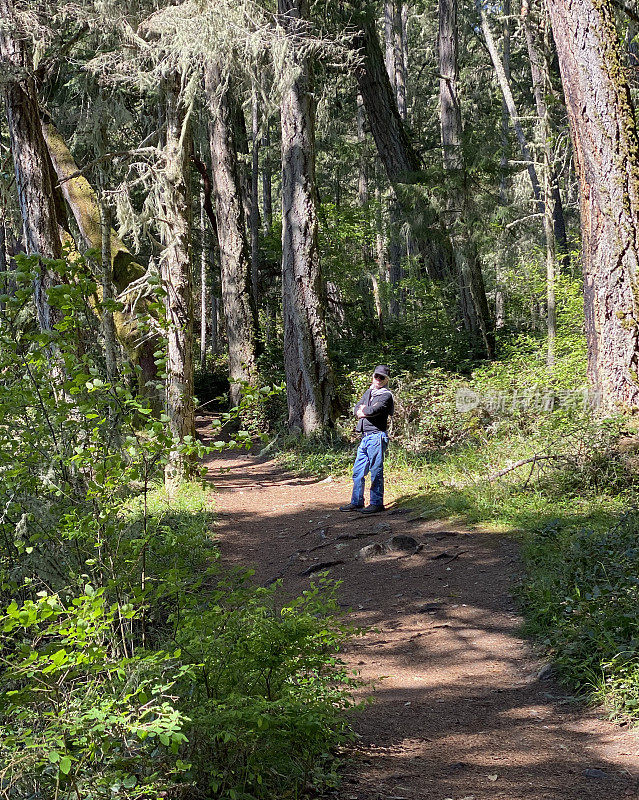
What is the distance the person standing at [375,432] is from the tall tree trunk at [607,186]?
2683 mm

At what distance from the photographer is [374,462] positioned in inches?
366

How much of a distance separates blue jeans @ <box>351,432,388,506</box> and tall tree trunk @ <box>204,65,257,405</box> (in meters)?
7.96

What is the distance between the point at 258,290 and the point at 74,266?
18121 millimetres

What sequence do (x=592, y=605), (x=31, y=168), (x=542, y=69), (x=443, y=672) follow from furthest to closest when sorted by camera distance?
1. (x=542, y=69)
2. (x=31, y=168)
3. (x=443, y=672)
4. (x=592, y=605)

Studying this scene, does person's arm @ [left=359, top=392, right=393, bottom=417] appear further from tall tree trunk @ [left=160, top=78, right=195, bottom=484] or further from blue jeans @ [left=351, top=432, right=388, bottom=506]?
tall tree trunk @ [left=160, top=78, right=195, bottom=484]

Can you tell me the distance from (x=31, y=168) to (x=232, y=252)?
6.60 m

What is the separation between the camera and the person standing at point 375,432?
925cm

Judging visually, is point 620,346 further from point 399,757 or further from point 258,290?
point 258,290

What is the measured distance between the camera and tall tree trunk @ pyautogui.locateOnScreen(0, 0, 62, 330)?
1127cm

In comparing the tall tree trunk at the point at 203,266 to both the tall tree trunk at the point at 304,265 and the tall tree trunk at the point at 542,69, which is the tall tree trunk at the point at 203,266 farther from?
the tall tree trunk at the point at 542,69

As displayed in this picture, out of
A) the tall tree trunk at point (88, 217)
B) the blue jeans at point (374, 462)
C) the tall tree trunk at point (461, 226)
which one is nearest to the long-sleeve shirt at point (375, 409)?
the blue jeans at point (374, 462)

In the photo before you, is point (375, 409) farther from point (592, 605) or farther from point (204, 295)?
point (204, 295)

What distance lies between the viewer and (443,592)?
663cm

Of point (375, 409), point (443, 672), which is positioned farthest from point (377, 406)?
point (443, 672)
